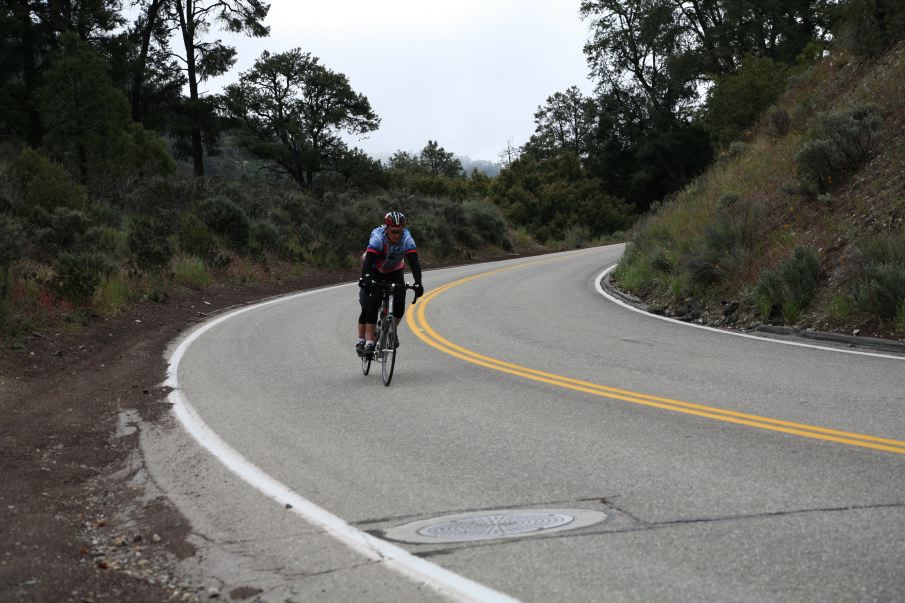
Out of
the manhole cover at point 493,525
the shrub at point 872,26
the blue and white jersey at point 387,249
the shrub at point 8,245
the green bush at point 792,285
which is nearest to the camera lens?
the manhole cover at point 493,525

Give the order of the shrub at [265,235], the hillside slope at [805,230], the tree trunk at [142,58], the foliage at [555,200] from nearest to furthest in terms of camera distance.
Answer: the hillside slope at [805,230]
the shrub at [265,235]
the tree trunk at [142,58]
the foliage at [555,200]

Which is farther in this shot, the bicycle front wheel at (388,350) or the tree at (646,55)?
the tree at (646,55)

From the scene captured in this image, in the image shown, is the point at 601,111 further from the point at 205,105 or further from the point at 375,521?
the point at 375,521

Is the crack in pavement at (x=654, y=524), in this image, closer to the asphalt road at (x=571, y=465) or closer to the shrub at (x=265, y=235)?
the asphalt road at (x=571, y=465)

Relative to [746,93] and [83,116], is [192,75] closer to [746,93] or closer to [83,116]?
[83,116]

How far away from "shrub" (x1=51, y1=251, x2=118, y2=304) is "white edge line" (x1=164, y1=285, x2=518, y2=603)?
8.28 meters

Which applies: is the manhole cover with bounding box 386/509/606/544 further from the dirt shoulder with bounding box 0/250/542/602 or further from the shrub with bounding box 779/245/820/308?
the shrub with bounding box 779/245/820/308

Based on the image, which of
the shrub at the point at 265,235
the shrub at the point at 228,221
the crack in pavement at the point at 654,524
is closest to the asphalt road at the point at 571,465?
the crack in pavement at the point at 654,524

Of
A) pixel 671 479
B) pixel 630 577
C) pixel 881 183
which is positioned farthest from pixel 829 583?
pixel 881 183

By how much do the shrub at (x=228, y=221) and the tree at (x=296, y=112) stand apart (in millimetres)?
19694

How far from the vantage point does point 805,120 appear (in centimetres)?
2245

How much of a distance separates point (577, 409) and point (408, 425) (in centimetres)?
164

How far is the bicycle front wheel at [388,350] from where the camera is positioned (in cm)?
994

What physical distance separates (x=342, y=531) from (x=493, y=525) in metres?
0.91
